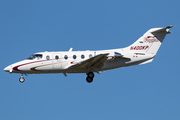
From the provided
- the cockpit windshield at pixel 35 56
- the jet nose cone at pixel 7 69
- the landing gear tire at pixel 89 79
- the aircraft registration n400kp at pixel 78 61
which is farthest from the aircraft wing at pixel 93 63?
the jet nose cone at pixel 7 69

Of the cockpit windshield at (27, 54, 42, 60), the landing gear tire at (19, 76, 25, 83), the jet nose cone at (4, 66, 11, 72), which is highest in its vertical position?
the cockpit windshield at (27, 54, 42, 60)

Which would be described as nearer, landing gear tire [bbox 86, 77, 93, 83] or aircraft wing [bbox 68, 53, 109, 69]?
aircraft wing [bbox 68, 53, 109, 69]

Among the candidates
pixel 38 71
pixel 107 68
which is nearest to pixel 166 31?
pixel 107 68

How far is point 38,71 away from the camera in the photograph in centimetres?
2130

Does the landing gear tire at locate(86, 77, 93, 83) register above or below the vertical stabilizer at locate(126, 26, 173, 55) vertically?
below

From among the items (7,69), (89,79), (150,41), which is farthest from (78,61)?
(150,41)

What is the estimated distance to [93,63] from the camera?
20.6m

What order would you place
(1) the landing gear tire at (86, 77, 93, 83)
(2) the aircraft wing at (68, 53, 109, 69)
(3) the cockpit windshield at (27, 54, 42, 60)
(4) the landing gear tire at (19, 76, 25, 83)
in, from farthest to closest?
(1) the landing gear tire at (86, 77, 93, 83)
(4) the landing gear tire at (19, 76, 25, 83)
(3) the cockpit windshield at (27, 54, 42, 60)
(2) the aircraft wing at (68, 53, 109, 69)

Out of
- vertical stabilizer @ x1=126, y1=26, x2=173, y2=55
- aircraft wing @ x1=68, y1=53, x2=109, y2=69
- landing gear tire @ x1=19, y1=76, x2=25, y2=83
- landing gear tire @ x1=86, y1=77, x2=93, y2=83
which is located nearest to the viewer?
aircraft wing @ x1=68, y1=53, x2=109, y2=69

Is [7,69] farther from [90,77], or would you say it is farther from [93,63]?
[93,63]

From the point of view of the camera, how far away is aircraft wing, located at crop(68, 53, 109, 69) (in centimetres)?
1950

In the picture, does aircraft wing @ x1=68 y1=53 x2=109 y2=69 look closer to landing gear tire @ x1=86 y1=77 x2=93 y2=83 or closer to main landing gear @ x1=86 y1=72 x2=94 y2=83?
main landing gear @ x1=86 y1=72 x2=94 y2=83

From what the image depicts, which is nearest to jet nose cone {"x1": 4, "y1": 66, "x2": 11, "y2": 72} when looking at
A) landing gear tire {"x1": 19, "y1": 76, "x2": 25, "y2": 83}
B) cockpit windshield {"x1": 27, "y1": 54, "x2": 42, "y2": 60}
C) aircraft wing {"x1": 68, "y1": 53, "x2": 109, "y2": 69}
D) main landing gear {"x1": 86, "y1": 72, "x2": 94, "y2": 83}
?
landing gear tire {"x1": 19, "y1": 76, "x2": 25, "y2": 83}

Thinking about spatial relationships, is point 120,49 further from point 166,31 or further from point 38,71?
point 38,71
